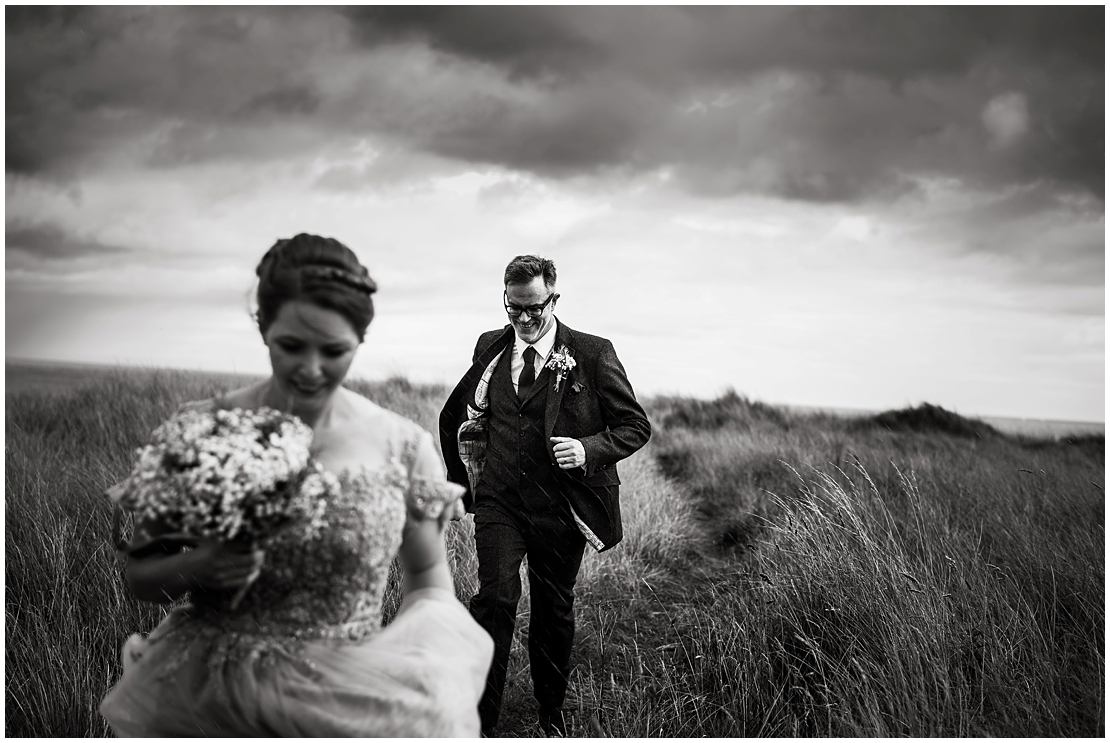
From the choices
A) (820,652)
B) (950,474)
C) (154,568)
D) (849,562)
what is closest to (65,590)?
(154,568)

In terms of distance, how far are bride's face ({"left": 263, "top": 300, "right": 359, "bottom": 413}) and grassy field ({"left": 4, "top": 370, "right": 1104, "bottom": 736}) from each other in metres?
2.26

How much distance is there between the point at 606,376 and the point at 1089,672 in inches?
109

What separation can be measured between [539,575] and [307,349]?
241cm

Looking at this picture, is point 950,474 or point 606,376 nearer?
point 606,376

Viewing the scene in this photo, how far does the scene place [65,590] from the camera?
14.2ft

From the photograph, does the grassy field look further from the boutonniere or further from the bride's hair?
the bride's hair

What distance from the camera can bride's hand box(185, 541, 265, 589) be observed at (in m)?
1.79

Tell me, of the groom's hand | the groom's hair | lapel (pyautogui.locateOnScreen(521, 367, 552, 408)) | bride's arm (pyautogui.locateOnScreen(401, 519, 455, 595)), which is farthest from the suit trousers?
bride's arm (pyautogui.locateOnScreen(401, 519, 455, 595))

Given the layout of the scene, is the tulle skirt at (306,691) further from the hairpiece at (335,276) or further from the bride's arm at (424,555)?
the hairpiece at (335,276)

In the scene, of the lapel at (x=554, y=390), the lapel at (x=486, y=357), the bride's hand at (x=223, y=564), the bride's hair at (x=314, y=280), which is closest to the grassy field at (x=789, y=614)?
the lapel at (x=554, y=390)

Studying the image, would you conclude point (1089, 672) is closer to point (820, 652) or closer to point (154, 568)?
point (820, 652)

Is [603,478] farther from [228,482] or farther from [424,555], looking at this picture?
[228,482]

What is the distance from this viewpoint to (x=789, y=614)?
4.38 metres

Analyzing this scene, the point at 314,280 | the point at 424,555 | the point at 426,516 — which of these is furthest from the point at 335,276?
the point at 424,555
